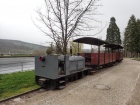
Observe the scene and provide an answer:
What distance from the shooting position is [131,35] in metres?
41.3

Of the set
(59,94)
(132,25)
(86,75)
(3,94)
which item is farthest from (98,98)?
(132,25)

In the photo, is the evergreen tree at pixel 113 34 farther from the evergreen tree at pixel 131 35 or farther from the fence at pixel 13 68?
the fence at pixel 13 68

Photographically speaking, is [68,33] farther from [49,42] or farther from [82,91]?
[82,91]

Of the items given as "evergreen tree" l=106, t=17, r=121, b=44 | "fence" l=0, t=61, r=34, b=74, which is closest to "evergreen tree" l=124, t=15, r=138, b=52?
"evergreen tree" l=106, t=17, r=121, b=44

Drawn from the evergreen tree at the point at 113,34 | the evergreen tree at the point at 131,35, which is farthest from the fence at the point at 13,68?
the evergreen tree at the point at 113,34

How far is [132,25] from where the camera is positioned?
139ft

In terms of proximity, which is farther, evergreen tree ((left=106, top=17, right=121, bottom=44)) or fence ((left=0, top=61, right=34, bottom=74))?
evergreen tree ((left=106, top=17, right=121, bottom=44))

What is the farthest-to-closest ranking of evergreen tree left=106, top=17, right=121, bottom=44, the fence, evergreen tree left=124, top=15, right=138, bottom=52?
evergreen tree left=106, top=17, right=121, bottom=44 < evergreen tree left=124, top=15, right=138, bottom=52 < the fence

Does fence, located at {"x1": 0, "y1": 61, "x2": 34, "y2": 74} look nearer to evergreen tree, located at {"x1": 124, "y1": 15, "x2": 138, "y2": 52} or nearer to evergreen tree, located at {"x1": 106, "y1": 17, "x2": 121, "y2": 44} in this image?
evergreen tree, located at {"x1": 124, "y1": 15, "x2": 138, "y2": 52}

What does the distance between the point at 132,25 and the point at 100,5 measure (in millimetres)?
35517

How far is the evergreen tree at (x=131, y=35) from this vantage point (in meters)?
40.5

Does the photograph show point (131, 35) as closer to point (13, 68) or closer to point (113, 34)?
point (113, 34)

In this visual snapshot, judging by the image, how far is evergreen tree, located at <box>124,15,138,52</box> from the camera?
40.5m

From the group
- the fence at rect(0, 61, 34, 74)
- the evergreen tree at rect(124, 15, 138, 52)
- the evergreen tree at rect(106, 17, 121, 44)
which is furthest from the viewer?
the evergreen tree at rect(106, 17, 121, 44)
